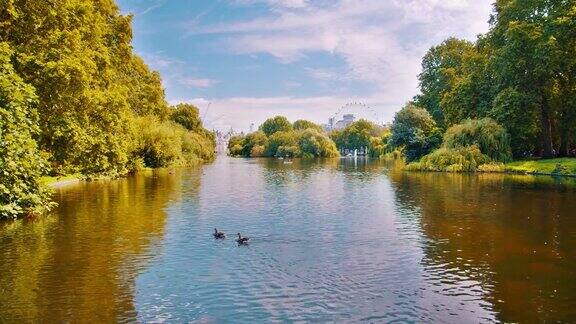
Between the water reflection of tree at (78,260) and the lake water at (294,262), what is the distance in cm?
5

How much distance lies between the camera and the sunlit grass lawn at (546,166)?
57.2 m

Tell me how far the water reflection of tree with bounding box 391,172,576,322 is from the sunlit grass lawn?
1763 cm

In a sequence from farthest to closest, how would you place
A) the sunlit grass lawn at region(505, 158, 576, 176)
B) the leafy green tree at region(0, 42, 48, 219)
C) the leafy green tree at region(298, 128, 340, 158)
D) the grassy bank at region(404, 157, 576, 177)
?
the leafy green tree at region(298, 128, 340, 158) < the grassy bank at region(404, 157, 576, 177) < the sunlit grass lawn at region(505, 158, 576, 176) < the leafy green tree at region(0, 42, 48, 219)

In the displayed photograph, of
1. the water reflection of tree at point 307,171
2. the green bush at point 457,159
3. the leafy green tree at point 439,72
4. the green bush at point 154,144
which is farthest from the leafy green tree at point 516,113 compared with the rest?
the green bush at point 154,144

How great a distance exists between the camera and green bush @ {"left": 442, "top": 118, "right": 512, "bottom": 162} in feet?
210

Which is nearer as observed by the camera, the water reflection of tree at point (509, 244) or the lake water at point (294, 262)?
the lake water at point (294, 262)

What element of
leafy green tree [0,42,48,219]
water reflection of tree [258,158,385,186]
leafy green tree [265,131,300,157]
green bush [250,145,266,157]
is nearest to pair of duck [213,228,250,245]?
leafy green tree [0,42,48,219]

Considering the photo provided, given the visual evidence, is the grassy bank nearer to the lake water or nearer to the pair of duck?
the lake water

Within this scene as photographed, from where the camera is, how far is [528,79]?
62062mm

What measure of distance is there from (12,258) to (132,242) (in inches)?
190

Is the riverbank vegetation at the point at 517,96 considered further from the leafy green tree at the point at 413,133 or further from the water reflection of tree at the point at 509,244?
the water reflection of tree at the point at 509,244

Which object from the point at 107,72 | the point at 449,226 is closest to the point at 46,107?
the point at 107,72

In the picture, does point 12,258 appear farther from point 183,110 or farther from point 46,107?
point 183,110

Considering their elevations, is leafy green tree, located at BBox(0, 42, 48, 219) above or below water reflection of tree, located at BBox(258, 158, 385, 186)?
above
